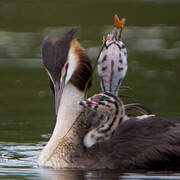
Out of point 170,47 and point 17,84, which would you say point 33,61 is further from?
point 170,47

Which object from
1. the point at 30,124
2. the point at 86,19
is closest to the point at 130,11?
the point at 86,19

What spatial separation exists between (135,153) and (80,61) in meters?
1.51

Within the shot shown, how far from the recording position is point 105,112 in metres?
11.3

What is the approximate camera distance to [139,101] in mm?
15641

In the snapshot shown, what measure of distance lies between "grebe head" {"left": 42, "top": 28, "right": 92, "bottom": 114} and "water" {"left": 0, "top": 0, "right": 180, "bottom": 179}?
124cm

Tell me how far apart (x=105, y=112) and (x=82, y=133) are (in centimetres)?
66

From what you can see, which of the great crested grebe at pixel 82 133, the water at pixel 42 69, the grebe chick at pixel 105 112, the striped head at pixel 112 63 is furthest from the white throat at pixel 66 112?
the striped head at pixel 112 63

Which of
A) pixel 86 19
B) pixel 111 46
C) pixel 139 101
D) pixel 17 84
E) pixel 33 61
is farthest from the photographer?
pixel 86 19

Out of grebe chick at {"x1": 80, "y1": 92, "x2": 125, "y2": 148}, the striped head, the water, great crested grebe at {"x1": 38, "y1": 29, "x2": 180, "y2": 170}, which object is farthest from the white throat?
the striped head

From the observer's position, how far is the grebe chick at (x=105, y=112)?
36.8ft

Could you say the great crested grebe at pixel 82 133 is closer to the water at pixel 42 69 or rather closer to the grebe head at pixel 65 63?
the grebe head at pixel 65 63

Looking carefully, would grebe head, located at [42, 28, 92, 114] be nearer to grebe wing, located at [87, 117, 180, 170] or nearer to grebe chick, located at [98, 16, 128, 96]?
grebe chick, located at [98, 16, 128, 96]

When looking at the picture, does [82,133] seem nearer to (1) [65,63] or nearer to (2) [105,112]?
(2) [105,112]

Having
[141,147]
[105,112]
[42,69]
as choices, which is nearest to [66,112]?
[105,112]
